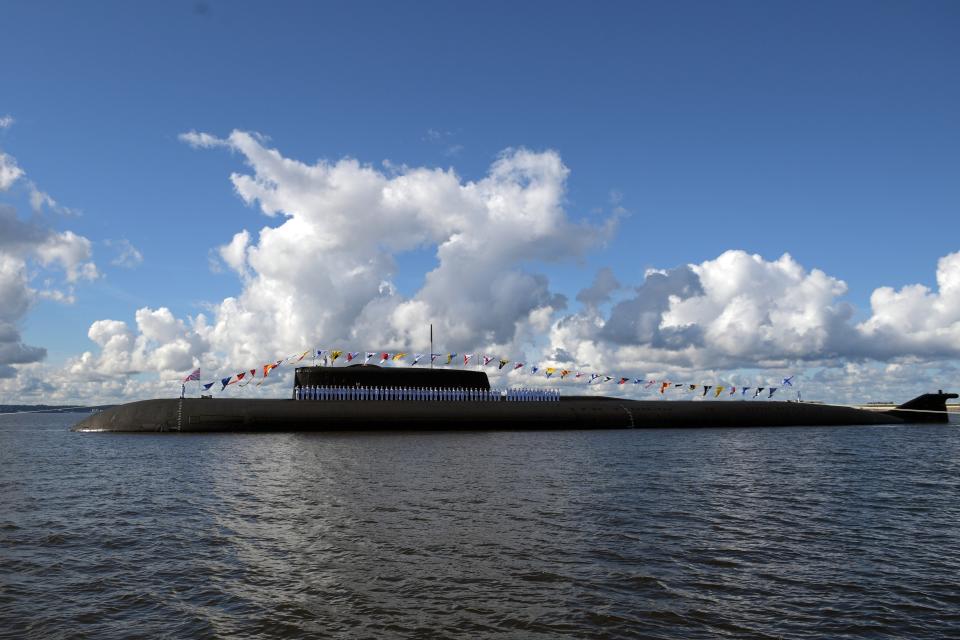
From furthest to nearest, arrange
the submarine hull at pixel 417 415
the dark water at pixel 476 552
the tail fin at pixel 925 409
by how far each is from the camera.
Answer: the tail fin at pixel 925 409
the submarine hull at pixel 417 415
the dark water at pixel 476 552

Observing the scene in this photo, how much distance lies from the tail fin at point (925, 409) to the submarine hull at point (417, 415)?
30063 mm

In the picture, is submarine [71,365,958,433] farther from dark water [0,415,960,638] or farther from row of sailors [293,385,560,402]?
dark water [0,415,960,638]

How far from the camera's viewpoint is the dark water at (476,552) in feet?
35.4

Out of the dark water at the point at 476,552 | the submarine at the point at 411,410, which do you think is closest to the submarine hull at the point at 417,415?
the submarine at the point at 411,410

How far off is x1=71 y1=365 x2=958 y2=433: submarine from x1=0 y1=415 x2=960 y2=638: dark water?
76.4ft

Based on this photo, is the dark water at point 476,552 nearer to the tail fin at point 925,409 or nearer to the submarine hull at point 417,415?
the submarine hull at point 417,415

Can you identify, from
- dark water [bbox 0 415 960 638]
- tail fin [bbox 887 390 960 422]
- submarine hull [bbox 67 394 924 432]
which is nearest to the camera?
dark water [bbox 0 415 960 638]

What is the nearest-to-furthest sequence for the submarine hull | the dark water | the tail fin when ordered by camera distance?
1. the dark water
2. the submarine hull
3. the tail fin

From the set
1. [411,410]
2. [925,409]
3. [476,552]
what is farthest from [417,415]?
[925,409]

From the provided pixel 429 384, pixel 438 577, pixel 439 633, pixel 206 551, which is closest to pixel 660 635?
pixel 439 633

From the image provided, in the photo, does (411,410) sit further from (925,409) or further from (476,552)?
(925,409)

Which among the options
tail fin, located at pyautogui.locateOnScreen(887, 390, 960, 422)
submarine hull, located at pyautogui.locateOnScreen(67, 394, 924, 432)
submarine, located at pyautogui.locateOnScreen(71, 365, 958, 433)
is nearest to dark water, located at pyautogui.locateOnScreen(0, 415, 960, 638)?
submarine hull, located at pyautogui.locateOnScreen(67, 394, 924, 432)

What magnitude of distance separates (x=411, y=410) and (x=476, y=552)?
41632 millimetres

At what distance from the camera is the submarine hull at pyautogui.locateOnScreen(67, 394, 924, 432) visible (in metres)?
54.1
